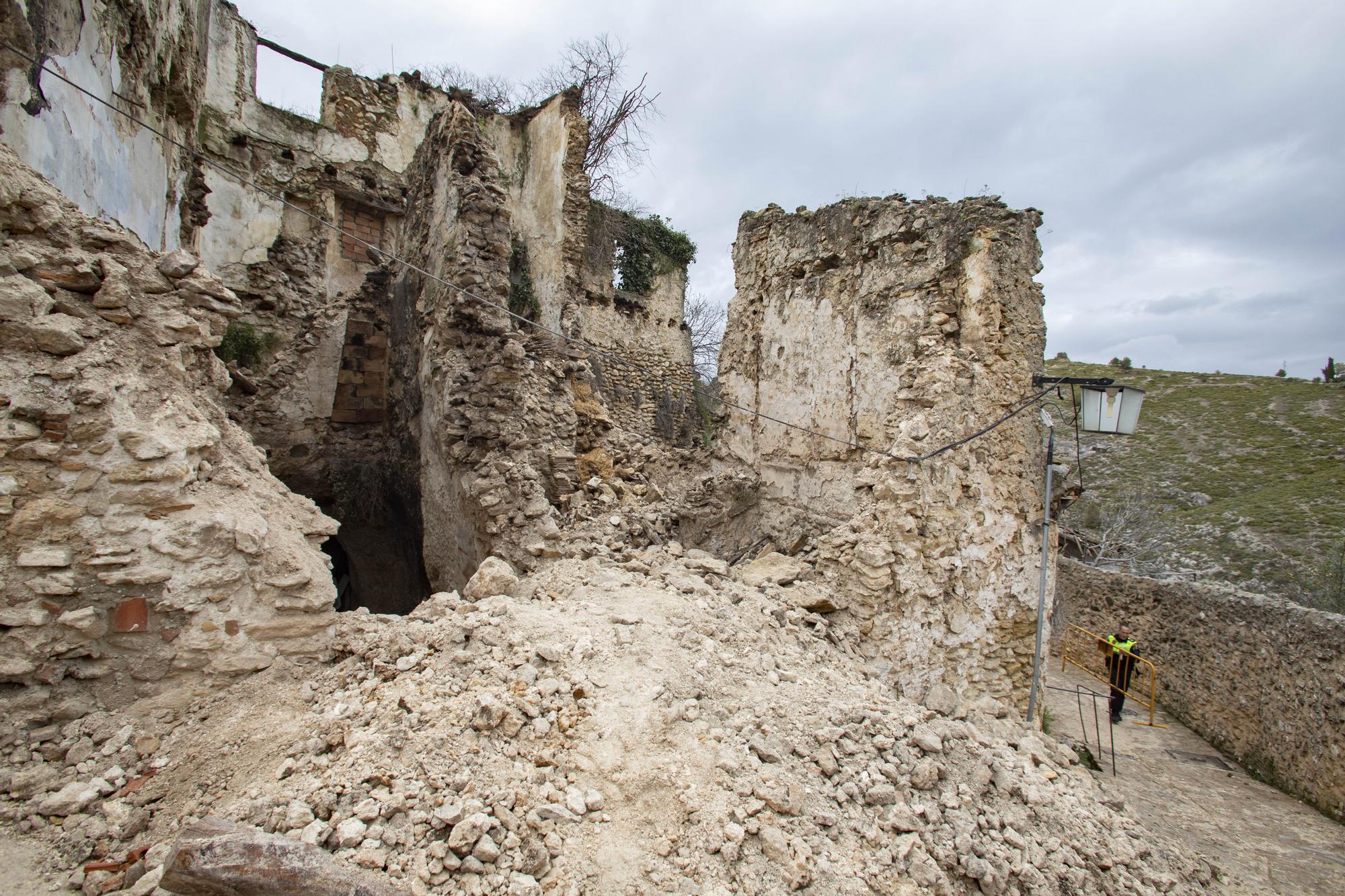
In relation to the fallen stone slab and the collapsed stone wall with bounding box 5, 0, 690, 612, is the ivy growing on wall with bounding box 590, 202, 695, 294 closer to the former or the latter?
the collapsed stone wall with bounding box 5, 0, 690, 612

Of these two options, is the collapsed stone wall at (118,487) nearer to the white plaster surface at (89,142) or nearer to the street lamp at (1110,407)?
the white plaster surface at (89,142)

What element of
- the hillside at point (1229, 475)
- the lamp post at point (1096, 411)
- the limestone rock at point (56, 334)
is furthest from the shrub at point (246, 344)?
the hillside at point (1229, 475)

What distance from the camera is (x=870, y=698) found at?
11.2ft

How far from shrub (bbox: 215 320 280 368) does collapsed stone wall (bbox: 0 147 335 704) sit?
18.9 ft

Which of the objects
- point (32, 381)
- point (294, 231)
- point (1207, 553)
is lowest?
point (1207, 553)

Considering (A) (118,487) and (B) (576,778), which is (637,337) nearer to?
(A) (118,487)

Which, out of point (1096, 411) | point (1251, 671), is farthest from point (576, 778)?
point (1251, 671)

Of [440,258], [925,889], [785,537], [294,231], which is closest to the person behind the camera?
[925,889]

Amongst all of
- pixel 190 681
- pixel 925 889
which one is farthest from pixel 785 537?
pixel 190 681

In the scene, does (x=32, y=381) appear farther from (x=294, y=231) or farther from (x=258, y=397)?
(x=294, y=231)

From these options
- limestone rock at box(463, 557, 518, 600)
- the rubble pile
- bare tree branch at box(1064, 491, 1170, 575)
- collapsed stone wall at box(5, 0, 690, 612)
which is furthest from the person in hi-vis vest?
limestone rock at box(463, 557, 518, 600)

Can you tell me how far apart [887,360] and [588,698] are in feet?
11.8

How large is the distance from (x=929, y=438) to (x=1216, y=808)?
6.94 metres

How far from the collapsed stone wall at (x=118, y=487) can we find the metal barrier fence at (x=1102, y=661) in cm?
1052
